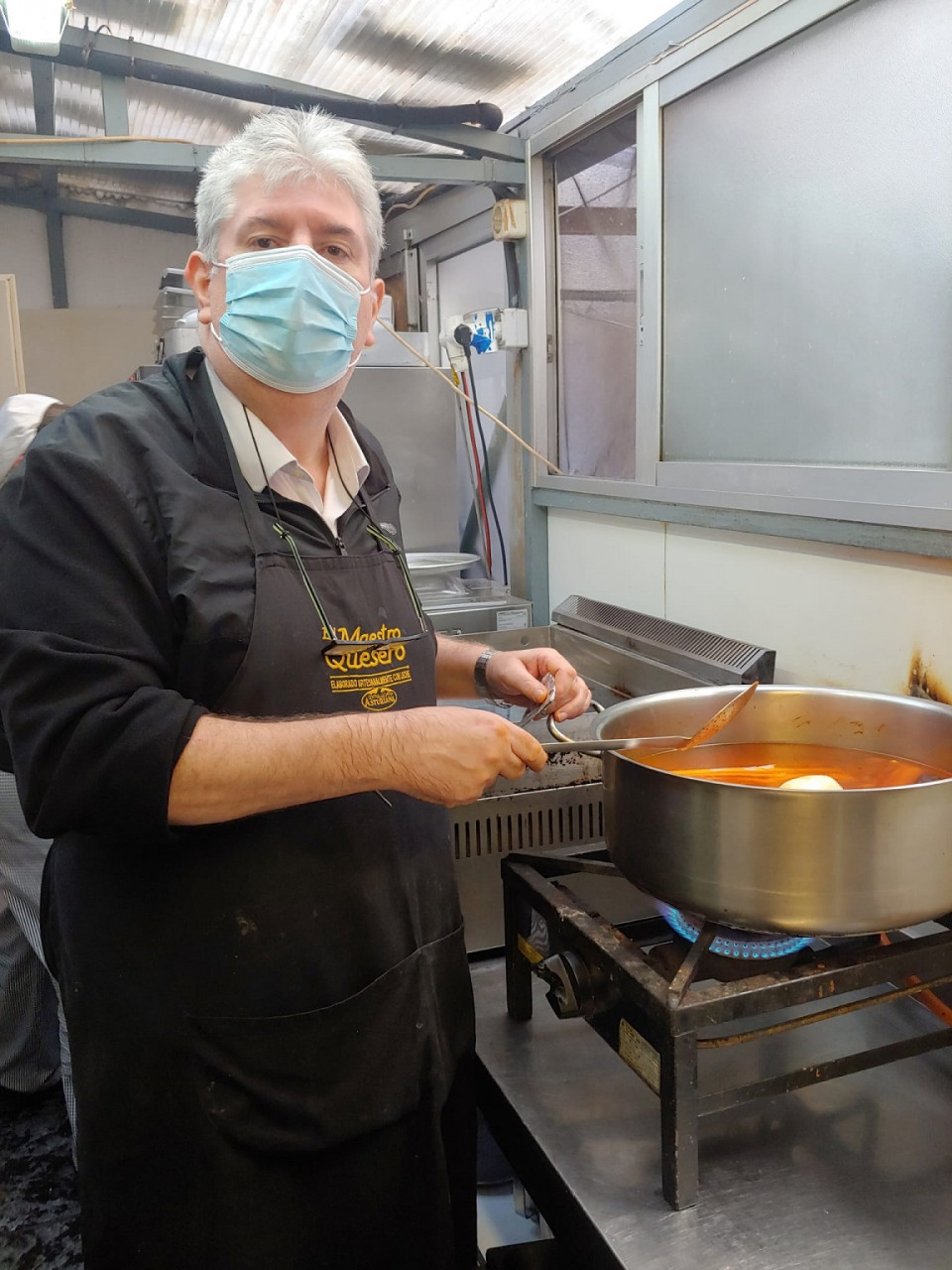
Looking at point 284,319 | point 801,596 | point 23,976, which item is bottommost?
Answer: point 23,976

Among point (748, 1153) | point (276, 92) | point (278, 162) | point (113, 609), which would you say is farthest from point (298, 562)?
point (276, 92)

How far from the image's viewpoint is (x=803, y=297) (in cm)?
147

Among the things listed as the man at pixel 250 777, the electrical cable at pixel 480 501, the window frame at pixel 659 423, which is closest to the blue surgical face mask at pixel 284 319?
the man at pixel 250 777

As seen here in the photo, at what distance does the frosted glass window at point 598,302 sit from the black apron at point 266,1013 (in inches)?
48.2

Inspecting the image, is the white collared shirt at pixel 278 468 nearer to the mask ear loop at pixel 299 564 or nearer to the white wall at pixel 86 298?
the mask ear loop at pixel 299 564

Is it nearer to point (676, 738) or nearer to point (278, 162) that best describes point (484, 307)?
point (278, 162)

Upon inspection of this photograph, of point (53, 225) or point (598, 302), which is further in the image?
point (53, 225)

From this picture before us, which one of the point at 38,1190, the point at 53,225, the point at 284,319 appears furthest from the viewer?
the point at 53,225

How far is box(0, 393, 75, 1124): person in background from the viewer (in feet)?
5.98

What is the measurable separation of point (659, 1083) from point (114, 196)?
439cm

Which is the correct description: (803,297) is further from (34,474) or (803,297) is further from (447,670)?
(34,474)

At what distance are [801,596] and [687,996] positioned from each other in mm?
883

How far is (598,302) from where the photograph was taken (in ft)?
7.14

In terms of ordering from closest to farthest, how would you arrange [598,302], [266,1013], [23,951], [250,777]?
[250,777]
[266,1013]
[23,951]
[598,302]
